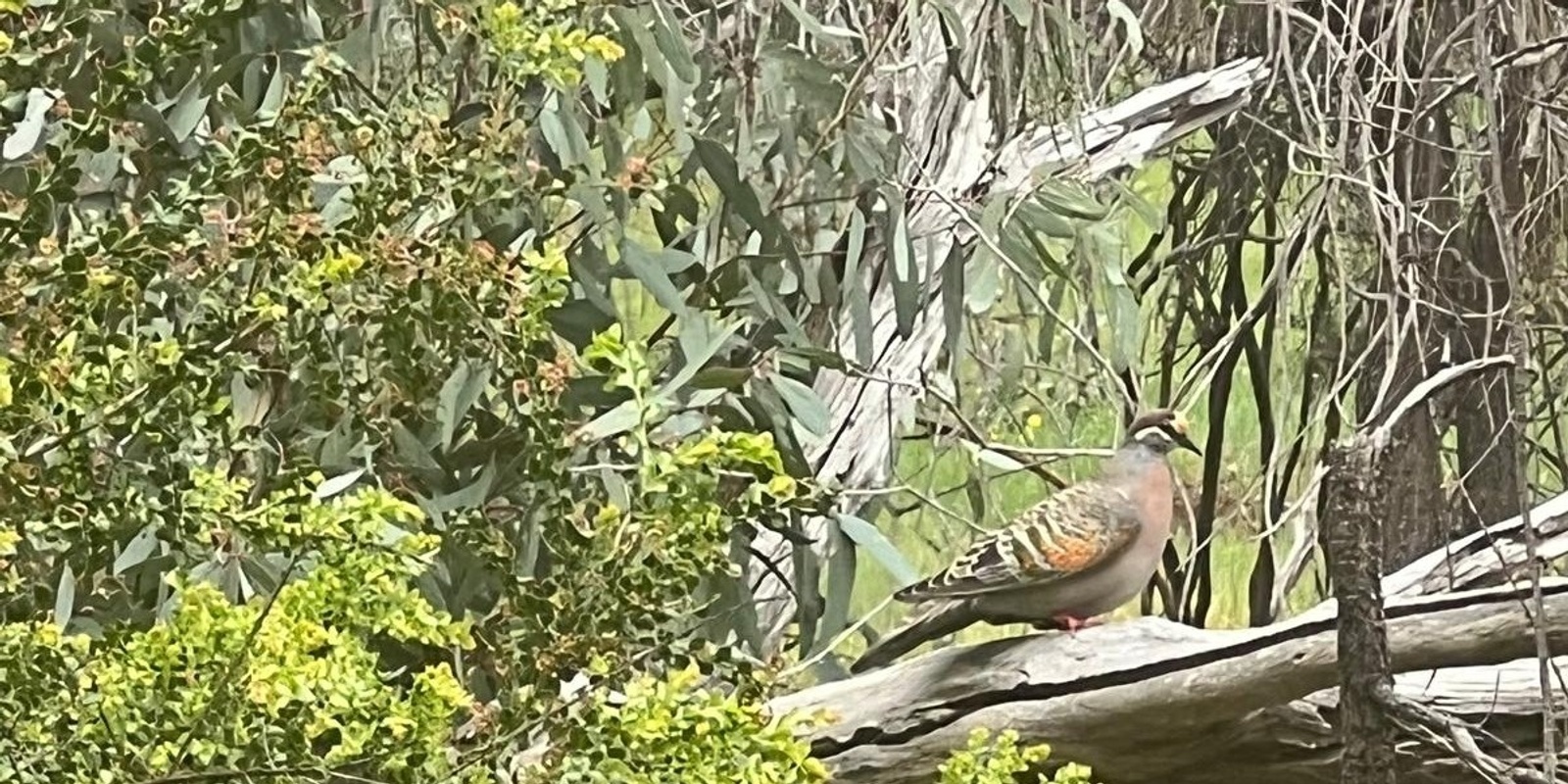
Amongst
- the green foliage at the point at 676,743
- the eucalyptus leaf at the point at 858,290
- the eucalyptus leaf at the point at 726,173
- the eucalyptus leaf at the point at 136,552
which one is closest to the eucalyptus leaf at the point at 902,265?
the eucalyptus leaf at the point at 858,290

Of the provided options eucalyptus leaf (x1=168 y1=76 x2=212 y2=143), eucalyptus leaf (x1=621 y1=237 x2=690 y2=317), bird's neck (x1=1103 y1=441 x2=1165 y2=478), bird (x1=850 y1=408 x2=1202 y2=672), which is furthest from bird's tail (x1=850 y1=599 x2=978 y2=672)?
eucalyptus leaf (x1=168 y1=76 x2=212 y2=143)

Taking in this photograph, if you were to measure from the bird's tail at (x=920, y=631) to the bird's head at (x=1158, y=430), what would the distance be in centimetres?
20

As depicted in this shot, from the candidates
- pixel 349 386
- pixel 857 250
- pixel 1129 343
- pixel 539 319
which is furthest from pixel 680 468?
pixel 1129 343

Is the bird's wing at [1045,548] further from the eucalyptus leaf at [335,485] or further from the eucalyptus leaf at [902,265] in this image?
the eucalyptus leaf at [335,485]

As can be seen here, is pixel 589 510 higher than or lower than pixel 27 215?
lower

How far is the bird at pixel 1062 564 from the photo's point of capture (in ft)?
4.65

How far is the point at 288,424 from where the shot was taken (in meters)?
1.07

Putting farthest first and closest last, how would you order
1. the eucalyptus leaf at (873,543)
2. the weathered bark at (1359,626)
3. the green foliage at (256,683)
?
the eucalyptus leaf at (873,543) → the weathered bark at (1359,626) → the green foliage at (256,683)

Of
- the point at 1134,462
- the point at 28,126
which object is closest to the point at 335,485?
the point at 28,126

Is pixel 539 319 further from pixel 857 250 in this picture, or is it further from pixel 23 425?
pixel 857 250

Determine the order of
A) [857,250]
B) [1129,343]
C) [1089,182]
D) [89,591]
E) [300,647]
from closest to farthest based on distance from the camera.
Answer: [300,647] → [89,591] → [857,250] → [1129,343] → [1089,182]

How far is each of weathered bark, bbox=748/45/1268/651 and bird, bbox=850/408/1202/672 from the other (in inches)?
9.1

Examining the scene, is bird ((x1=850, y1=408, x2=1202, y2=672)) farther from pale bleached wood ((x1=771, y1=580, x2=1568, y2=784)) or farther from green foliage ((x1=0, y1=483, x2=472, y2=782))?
green foliage ((x1=0, y1=483, x2=472, y2=782))

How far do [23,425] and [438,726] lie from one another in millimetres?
190
